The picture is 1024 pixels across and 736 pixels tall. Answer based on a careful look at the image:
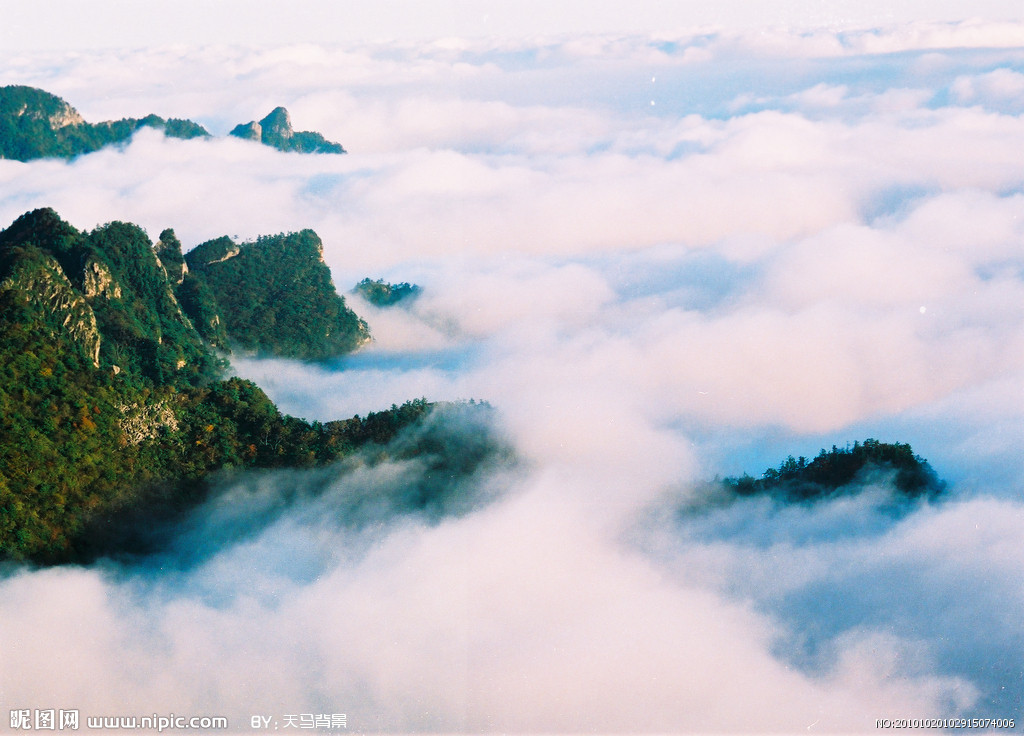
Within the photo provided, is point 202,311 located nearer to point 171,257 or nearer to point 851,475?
point 171,257

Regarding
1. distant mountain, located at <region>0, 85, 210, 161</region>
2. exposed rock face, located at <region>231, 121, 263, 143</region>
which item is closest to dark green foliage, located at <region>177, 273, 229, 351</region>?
distant mountain, located at <region>0, 85, 210, 161</region>

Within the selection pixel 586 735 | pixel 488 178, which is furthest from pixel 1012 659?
pixel 488 178

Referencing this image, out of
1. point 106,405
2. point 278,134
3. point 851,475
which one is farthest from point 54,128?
point 851,475

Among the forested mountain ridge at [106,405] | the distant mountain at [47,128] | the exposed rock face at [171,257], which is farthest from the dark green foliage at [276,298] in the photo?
the distant mountain at [47,128]

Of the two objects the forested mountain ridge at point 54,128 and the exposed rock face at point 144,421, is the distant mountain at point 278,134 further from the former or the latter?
the exposed rock face at point 144,421

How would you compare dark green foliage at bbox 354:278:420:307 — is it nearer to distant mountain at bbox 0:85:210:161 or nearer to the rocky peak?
distant mountain at bbox 0:85:210:161

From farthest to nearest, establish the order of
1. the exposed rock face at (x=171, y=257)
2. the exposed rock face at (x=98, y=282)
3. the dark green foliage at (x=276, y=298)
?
1. the dark green foliage at (x=276, y=298)
2. the exposed rock face at (x=171, y=257)
3. the exposed rock face at (x=98, y=282)

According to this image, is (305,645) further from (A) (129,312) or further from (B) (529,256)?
(B) (529,256)
